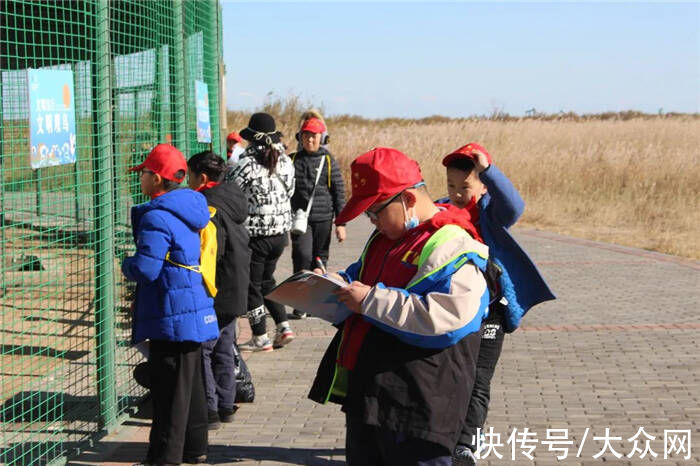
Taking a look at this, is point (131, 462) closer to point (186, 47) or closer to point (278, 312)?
point (278, 312)

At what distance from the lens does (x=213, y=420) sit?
6055mm

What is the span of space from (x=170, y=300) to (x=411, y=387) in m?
1.99

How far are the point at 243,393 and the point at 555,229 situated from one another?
12.8 metres

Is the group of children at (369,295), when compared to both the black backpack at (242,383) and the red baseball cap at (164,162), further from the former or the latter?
the black backpack at (242,383)

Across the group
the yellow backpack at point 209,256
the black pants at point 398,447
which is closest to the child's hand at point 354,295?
the black pants at point 398,447

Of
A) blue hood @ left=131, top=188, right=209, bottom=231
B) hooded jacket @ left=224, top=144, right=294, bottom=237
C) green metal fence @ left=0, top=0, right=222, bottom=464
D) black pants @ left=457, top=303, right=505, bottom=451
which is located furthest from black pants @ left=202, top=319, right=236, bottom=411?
black pants @ left=457, top=303, right=505, bottom=451

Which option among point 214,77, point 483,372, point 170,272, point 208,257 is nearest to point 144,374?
point 170,272

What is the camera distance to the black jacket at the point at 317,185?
29.8 ft

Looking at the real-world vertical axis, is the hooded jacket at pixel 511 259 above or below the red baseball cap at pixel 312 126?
below

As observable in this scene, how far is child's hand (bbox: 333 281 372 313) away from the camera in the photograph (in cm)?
343

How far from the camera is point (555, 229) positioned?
1861cm

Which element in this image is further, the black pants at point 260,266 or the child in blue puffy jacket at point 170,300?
the black pants at point 260,266

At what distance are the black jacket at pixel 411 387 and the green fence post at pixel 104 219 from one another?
9.12 ft

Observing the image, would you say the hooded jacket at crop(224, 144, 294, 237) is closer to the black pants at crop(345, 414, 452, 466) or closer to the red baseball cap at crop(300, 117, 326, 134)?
the red baseball cap at crop(300, 117, 326, 134)
